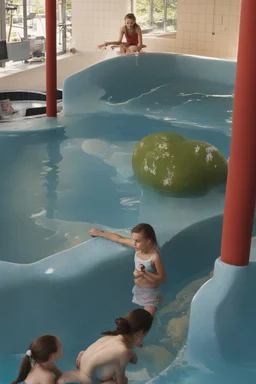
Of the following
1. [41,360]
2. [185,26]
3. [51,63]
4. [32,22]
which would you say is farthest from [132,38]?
[41,360]

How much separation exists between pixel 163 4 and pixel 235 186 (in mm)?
14072

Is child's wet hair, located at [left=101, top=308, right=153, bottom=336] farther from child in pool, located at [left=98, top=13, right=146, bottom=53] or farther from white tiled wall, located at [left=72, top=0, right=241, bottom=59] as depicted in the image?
white tiled wall, located at [left=72, top=0, right=241, bottom=59]

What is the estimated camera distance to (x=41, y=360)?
9.39ft

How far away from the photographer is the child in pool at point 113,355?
2992mm

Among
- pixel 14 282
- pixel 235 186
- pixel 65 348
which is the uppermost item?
pixel 235 186

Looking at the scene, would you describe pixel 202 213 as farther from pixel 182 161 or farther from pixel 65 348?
pixel 65 348

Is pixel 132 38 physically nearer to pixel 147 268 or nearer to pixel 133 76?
pixel 133 76

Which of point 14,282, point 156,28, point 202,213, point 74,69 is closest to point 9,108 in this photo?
point 74,69

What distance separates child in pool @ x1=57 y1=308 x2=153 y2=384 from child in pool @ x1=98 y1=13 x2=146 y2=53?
24.1 feet

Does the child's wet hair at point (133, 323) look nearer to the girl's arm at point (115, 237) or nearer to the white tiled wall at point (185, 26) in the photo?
the girl's arm at point (115, 237)

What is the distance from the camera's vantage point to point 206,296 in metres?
3.30

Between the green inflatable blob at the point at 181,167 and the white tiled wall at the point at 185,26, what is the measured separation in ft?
26.4

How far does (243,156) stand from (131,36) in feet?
23.9

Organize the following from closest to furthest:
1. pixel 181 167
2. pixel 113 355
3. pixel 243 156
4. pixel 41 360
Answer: pixel 41 360, pixel 113 355, pixel 243 156, pixel 181 167
